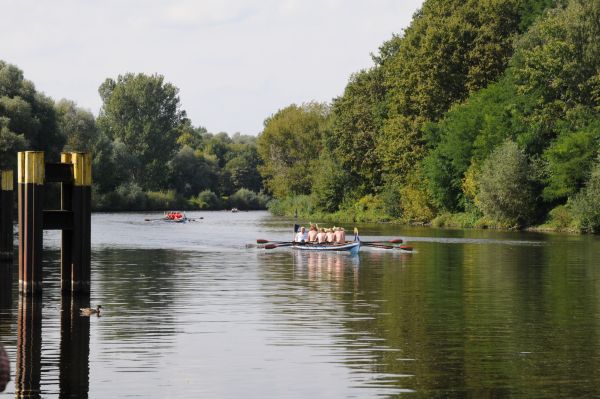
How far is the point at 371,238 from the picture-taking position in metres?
73.4

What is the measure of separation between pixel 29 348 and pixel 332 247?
1373 inches

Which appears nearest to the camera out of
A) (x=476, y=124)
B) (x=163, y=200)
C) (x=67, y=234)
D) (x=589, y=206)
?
(x=67, y=234)

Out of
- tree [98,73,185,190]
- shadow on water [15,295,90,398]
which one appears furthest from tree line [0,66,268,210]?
shadow on water [15,295,90,398]

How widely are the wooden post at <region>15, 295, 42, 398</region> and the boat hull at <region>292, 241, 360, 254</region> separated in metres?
26.3

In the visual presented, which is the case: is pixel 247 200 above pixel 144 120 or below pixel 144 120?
below

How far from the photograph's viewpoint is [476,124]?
301 ft

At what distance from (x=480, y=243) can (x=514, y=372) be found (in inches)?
1813

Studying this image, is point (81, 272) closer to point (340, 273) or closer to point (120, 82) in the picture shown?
point (340, 273)

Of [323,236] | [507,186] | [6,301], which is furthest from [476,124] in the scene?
[6,301]

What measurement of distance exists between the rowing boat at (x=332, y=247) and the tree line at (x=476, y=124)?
83.5 feet

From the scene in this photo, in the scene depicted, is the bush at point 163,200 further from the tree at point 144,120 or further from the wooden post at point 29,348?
the wooden post at point 29,348

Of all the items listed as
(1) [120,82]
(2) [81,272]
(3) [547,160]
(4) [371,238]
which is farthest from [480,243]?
(1) [120,82]

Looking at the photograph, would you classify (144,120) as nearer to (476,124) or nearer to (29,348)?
(476,124)

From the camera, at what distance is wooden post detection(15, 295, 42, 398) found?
61.3ft
